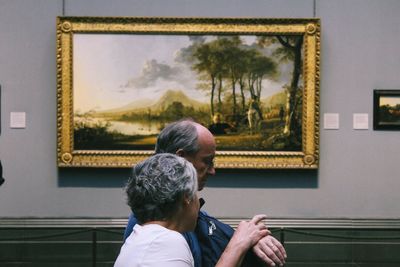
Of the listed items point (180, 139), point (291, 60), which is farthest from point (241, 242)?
point (291, 60)

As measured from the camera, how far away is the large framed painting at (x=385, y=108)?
7979 millimetres

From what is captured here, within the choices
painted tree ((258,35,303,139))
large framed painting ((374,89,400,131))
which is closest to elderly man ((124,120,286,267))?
painted tree ((258,35,303,139))

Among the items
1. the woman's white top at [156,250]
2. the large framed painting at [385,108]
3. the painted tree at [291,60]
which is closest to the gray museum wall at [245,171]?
the large framed painting at [385,108]

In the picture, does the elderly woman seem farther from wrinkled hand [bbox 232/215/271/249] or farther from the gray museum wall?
the gray museum wall

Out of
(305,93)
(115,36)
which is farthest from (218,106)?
(115,36)

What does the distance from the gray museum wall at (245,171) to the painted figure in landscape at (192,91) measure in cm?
39

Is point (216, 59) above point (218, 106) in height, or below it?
above

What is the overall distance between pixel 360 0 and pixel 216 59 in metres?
2.13

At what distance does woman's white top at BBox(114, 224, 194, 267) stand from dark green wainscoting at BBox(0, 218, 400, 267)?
5587 millimetres

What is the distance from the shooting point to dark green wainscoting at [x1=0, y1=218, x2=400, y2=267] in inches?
311

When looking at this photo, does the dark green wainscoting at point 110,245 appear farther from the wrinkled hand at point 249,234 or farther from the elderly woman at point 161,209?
the elderly woman at point 161,209

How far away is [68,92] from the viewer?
309 inches

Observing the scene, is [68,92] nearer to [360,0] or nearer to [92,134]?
[92,134]

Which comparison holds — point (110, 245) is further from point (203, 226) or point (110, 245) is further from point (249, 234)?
point (249, 234)
